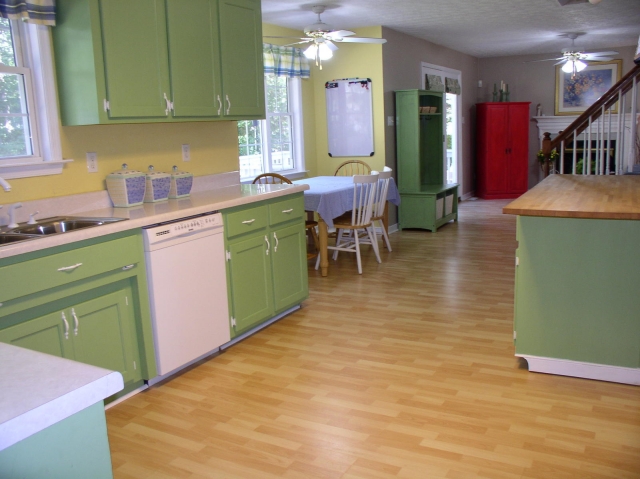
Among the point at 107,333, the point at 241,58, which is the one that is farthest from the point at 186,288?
the point at 241,58

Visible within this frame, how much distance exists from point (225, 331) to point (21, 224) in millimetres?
1203

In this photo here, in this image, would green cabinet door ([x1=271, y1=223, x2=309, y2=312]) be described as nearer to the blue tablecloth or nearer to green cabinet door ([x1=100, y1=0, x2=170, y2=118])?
the blue tablecloth

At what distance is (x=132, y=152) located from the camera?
3586 millimetres

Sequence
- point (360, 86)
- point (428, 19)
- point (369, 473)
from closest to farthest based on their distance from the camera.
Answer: point (369, 473), point (428, 19), point (360, 86)

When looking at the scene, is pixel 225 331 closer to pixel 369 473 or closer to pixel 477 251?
pixel 369 473

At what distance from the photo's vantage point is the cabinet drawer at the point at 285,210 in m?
3.80

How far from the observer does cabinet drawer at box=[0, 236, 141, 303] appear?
2.27m

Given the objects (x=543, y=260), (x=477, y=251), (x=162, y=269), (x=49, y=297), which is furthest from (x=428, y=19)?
(x=49, y=297)

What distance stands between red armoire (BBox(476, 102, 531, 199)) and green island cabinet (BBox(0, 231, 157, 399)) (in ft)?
→ 26.2

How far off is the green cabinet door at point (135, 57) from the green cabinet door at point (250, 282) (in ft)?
2.97

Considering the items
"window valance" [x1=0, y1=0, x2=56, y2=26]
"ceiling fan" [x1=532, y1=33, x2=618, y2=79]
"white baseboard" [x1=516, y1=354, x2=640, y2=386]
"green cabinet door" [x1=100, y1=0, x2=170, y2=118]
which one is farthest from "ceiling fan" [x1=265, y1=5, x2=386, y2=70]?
"ceiling fan" [x1=532, y1=33, x2=618, y2=79]

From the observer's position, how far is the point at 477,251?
19.5 feet

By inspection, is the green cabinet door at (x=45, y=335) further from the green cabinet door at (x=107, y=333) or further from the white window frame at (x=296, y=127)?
the white window frame at (x=296, y=127)

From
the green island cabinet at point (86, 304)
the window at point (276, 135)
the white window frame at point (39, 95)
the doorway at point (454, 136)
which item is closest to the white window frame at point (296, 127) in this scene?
the window at point (276, 135)
